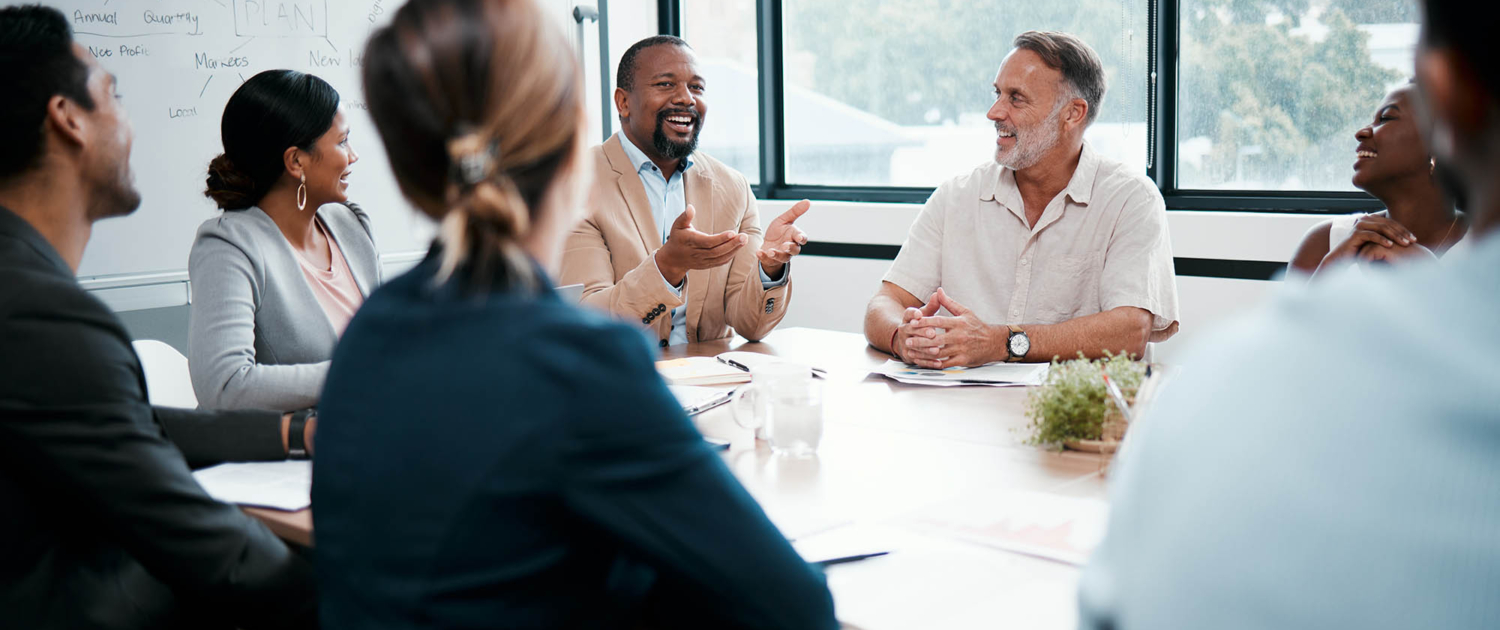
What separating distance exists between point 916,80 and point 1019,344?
89.9 inches

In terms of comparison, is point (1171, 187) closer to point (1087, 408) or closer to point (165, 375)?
point (1087, 408)

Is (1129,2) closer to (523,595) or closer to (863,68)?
(863,68)

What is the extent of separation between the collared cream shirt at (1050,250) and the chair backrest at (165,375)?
1557 mm

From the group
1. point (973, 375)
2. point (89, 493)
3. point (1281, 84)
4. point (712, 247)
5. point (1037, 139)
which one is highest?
point (1281, 84)

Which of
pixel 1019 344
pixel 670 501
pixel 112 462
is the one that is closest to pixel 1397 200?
pixel 1019 344

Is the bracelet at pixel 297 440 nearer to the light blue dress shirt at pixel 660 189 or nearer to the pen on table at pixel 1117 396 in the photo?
the pen on table at pixel 1117 396

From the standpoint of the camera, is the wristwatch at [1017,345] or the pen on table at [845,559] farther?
the wristwatch at [1017,345]

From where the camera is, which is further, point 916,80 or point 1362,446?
point 916,80

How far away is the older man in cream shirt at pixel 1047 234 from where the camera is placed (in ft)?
7.87

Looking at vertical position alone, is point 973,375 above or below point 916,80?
below

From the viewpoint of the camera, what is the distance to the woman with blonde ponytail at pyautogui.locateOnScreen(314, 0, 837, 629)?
80 cm

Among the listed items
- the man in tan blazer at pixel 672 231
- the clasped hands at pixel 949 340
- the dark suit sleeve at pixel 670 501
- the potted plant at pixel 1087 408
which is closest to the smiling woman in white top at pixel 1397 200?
the clasped hands at pixel 949 340

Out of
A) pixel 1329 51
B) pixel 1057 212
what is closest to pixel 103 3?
pixel 1057 212

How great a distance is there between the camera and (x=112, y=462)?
3.76 feet
